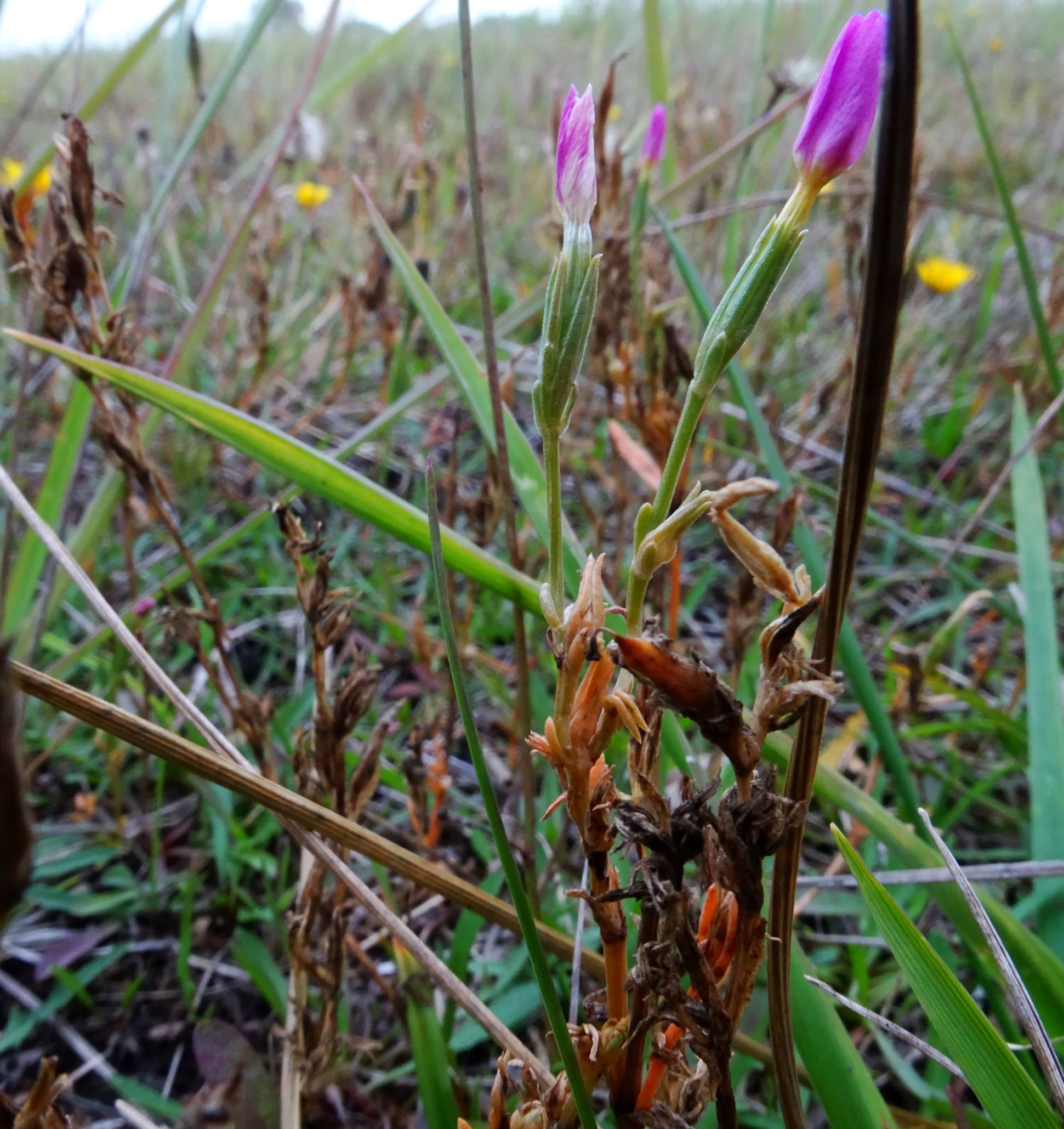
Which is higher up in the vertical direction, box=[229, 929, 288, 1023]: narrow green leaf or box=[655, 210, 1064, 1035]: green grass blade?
box=[655, 210, 1064, 1035]: green grass blade

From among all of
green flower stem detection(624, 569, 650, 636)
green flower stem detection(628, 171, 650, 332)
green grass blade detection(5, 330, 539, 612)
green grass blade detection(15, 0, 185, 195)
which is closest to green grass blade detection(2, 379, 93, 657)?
green grass blade detection(15, 0, 185, 195)

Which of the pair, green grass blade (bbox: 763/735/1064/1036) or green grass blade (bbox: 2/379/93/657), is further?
Answer: green grass blade (bbox: 2/379/93/657)

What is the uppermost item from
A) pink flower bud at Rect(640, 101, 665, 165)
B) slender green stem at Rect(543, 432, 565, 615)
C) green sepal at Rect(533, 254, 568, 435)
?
pink flower bud at Rect(640, 101, 665, 165)

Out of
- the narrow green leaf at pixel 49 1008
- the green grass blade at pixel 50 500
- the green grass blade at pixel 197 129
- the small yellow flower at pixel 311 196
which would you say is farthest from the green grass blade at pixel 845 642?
the small yellow flower at pixel 311 196

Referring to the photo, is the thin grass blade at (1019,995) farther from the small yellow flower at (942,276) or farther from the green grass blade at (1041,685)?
the small yellow flower at (942,276)

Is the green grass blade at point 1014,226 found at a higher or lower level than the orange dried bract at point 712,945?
higher

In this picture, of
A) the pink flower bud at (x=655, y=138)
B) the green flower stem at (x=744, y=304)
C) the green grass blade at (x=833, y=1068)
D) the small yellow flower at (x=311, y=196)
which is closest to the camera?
the green flower stem at (x=744, y=304)

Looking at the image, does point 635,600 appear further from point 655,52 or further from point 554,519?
point 655,52

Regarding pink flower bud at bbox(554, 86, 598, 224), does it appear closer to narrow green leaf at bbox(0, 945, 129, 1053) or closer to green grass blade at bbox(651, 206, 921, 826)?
green grass blade at bbox(651, 206, 921, 826)
